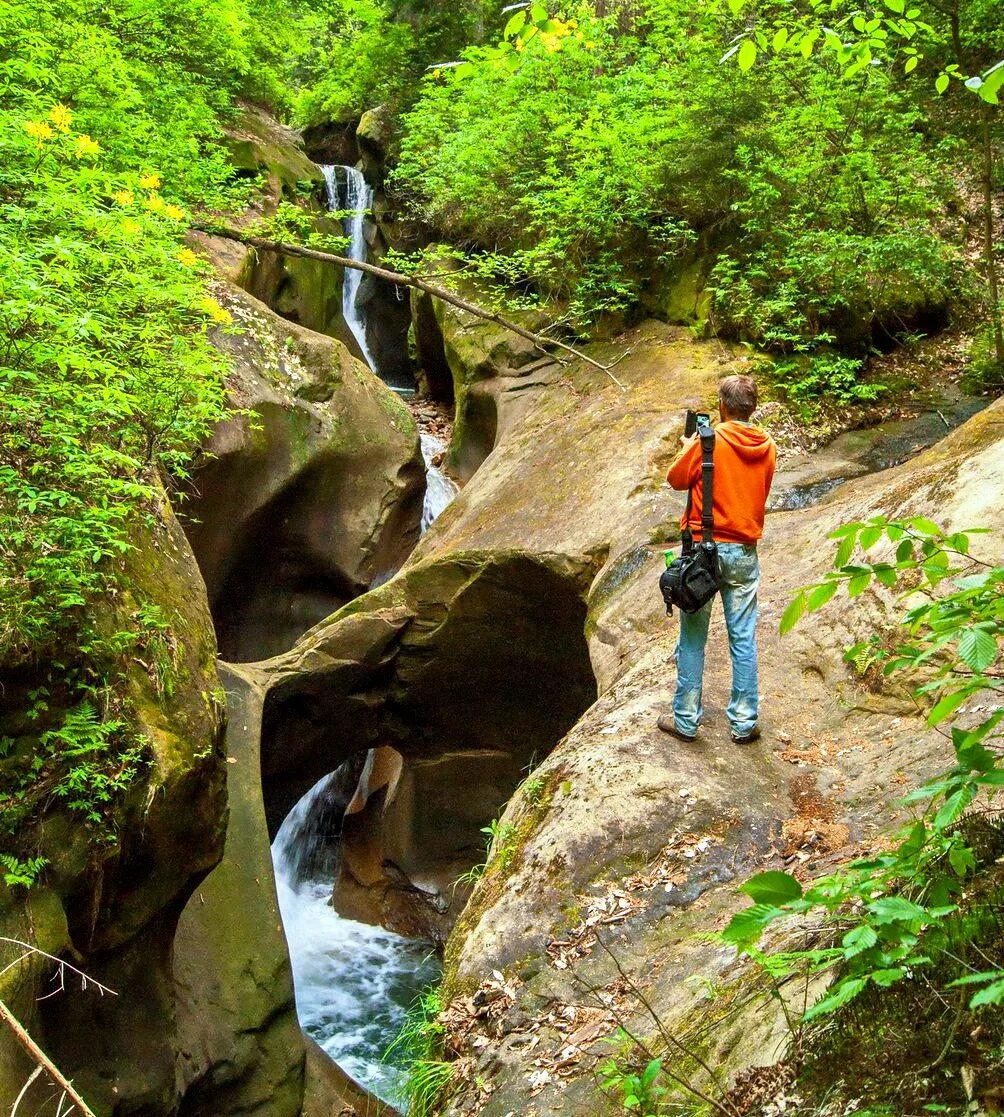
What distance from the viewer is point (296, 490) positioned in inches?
458

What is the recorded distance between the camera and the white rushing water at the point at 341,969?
30.2 ft

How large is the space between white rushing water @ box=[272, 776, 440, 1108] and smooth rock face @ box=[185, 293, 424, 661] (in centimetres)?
259

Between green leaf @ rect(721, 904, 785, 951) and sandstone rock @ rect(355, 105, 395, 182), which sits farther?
sandstone rock @ rect(355, 105, 395, 182)

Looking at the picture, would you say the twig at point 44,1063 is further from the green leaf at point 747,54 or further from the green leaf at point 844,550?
the green leaf at point 747,54

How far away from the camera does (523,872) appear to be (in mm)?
4520

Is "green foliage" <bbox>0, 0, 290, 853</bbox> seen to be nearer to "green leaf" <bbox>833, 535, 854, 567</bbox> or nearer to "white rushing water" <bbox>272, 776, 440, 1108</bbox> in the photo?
"green leaf" <bbox>833, 535, 854, 567</bbox>

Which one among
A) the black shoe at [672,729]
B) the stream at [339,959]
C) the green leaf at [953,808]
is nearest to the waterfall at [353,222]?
the stream at [339,959]

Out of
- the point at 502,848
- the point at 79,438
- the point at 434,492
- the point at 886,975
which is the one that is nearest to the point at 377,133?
the point at 434,492

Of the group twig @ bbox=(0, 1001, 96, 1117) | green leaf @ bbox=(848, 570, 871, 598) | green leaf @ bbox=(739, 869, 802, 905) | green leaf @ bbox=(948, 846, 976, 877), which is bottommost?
twig @ bbox=(0, 1001, 96, 1117)

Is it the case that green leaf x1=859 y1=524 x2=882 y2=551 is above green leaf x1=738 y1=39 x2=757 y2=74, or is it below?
below

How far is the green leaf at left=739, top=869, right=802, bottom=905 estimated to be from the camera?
144 cm

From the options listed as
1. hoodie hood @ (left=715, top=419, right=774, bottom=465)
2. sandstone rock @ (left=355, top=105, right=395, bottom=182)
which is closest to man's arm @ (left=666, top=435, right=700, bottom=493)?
hoodie hood @ (left=715, top=419, right=774, bottom=465)

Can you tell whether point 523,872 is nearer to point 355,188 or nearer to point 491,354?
point 491,354

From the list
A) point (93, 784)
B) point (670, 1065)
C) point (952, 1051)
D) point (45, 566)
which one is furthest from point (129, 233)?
point (952, 1051)
